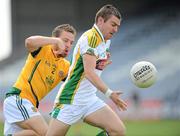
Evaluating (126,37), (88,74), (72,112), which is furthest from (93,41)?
(126,37)

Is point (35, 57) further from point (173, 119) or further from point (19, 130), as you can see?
point (173, 119)

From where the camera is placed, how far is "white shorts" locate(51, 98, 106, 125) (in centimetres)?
Answer: 806

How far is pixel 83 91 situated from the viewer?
8141 mm

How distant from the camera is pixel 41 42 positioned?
8.02 meters

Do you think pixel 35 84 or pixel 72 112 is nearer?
pixel 72 112

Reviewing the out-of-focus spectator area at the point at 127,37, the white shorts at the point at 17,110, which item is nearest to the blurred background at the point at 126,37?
the out-of-focus spectator area at the point at 127,37

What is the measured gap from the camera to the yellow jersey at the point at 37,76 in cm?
841

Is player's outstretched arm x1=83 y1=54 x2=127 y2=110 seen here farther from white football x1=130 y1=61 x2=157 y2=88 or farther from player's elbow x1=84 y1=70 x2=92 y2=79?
white football x1=130 y1=61 x2=157 y2=88

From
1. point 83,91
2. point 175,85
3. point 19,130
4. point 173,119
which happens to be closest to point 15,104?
point 19,130

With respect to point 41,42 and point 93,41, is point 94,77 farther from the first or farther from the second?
point 41,42

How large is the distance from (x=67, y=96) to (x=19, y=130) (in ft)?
3.09

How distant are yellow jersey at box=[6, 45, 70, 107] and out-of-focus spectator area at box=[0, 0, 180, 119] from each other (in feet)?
56.3

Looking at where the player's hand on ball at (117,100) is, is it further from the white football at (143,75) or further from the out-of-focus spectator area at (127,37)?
the out-of-focus spectator area at (127,37)

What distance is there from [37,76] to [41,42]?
0.60 m
